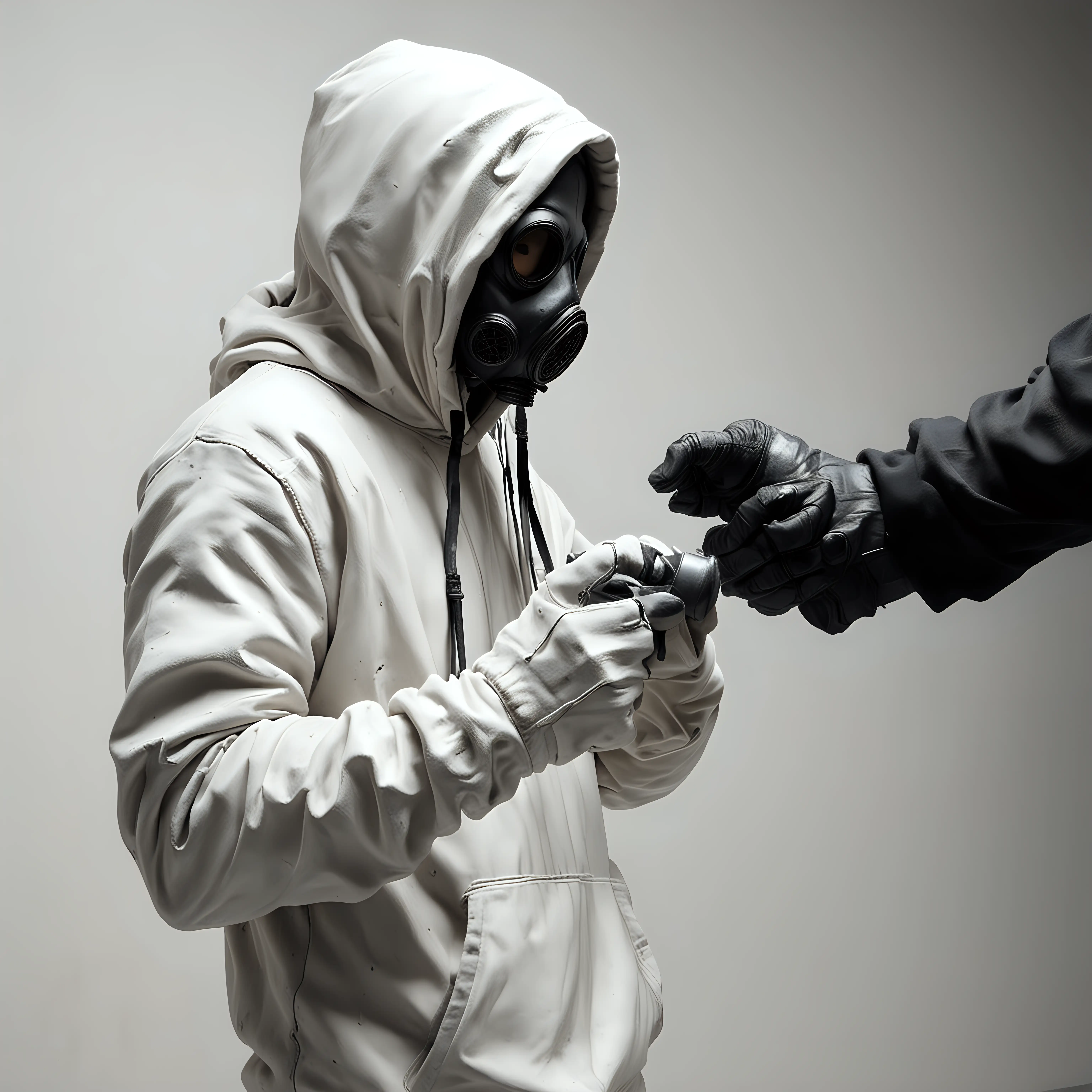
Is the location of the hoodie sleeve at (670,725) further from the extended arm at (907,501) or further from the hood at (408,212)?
the hood at (408,212)

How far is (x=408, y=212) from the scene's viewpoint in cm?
121

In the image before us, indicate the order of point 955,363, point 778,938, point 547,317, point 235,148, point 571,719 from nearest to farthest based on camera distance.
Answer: point 571,719
point 547,317
point 235,148
point 778,938
point 955,363

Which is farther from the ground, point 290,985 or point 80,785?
point 80,785

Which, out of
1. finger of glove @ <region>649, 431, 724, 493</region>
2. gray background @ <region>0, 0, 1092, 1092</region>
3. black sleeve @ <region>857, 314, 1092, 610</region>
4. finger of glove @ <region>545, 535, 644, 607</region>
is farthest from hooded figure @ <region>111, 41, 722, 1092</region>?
gray background @ <region>0, 0, 1092, 1092</region>

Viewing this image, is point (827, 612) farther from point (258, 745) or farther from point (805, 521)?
point (258, 745)

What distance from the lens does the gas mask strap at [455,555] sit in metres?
1.18

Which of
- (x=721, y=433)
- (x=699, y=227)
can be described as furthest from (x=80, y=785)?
(x=699, y=227)

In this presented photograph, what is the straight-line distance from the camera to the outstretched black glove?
4.97 feet

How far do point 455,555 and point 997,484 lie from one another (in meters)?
0.76

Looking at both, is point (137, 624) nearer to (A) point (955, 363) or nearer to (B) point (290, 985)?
(B) point (290, 985)

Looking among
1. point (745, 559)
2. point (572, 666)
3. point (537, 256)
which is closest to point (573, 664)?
point (572, 666)

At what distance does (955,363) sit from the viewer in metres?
3.16

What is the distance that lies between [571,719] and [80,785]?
1505mm

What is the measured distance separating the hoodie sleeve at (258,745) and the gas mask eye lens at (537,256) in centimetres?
37
